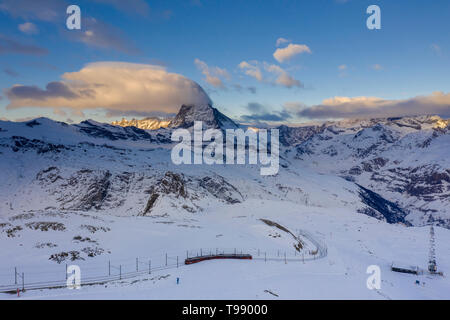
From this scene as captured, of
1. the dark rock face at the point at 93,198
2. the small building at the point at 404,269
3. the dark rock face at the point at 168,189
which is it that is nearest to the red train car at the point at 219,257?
the small building at the point at 404,269

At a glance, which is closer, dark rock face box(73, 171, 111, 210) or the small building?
the small building

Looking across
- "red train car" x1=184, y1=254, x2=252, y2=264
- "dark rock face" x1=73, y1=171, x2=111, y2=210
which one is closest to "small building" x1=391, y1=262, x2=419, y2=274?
"red train car" x1=184, y1=254, x2=252, y2=264

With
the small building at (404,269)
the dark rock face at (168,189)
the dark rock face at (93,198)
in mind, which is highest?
the dark rock face at (168,189)

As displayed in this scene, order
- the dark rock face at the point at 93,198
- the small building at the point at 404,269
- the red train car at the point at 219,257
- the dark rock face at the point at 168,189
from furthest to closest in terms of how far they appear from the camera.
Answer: the dark rock face at the point at 93,198 → the dark rock face at the point at 168,189 → the small building at the point at 404,269 → the red train car at the point at 219,257

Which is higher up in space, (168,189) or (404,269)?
(168,189)

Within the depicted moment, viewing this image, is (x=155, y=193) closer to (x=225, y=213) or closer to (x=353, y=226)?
(x=225, y=213)

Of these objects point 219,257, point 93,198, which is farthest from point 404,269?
point 93,198

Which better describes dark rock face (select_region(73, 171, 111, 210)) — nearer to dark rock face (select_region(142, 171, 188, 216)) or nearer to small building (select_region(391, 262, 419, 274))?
dark rock face (select_region(142, 171, 188, 216))

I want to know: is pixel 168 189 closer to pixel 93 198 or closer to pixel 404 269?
pixel 93 198

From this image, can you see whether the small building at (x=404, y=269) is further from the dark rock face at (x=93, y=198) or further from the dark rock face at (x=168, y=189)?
the dark rock face at (x=93, y=198)
